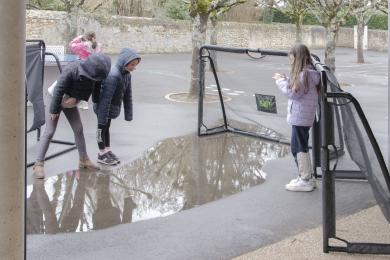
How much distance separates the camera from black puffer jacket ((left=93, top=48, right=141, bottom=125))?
7.35 m

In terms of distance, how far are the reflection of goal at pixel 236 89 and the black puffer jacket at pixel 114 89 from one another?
6.61ft

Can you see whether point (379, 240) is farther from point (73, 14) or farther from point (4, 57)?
point (73, 14)

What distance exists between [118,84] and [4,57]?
466 centimetres

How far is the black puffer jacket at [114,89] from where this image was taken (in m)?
7.35

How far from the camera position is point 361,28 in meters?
29.2

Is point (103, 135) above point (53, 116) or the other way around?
the other way around

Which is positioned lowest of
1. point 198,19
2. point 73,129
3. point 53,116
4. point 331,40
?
point 73,129

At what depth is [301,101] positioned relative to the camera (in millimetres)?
6562

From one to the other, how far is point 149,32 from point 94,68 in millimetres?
26154

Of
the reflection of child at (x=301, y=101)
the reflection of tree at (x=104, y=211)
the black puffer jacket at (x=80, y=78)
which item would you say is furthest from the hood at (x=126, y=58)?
the reflection of child at (x=301, y=101)

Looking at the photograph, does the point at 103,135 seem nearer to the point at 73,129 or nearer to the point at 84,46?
the point at 73,129

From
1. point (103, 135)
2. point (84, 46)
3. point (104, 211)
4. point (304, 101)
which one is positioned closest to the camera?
point (104, 211)

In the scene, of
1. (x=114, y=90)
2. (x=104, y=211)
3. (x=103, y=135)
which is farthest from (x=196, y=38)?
(x=104, y=211)

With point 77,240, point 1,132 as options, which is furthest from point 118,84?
point 1,132
